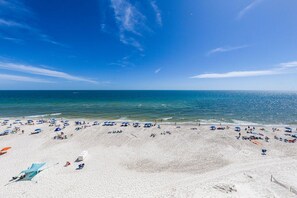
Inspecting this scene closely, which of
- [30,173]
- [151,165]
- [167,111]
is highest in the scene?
[167,111]

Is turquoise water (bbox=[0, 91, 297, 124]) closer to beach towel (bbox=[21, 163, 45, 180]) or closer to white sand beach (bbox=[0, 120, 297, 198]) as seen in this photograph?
white sand beach (bbox=[0, 120, 297, 198])

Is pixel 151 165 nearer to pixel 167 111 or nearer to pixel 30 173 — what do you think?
pixel 30 173

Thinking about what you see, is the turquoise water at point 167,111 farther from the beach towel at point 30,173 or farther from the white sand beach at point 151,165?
the beach towel at point 30,173

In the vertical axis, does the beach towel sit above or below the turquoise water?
below

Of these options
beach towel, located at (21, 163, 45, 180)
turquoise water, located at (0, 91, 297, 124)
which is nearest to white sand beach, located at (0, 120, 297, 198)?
beach towel, located at (21, 163, 45, 180)

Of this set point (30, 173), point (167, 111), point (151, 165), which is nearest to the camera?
point (30, 173)

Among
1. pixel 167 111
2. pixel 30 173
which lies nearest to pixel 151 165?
pixel 30 173

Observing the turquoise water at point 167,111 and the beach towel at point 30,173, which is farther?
the turquoise water at point 167,111

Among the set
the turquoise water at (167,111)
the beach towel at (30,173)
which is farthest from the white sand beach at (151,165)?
the turquoise water at (167,111)
